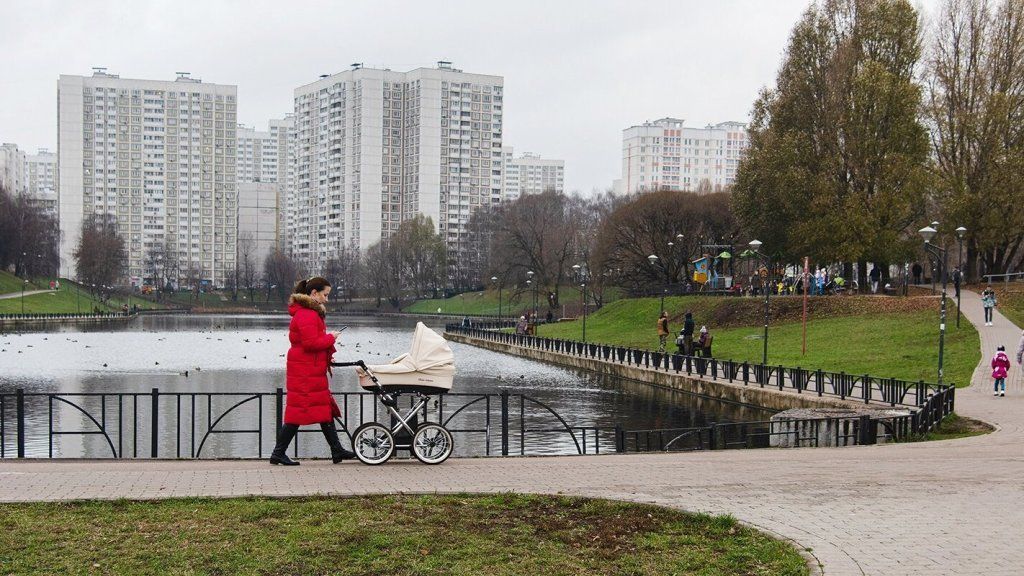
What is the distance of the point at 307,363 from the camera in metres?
11.0

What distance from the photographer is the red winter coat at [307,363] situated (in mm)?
10914

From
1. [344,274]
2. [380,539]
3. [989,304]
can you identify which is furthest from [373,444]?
[344,274]

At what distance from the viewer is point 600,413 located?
89.1 ft

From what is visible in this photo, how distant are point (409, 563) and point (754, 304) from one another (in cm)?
4696

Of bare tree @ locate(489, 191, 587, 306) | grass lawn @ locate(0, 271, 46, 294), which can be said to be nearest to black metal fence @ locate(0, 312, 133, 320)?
grass lawn @ locate(0, 271, 46, 294)

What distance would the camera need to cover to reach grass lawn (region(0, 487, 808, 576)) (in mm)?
6906

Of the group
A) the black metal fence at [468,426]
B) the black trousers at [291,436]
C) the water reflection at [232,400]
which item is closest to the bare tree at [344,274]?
the water reflection at [232,400]

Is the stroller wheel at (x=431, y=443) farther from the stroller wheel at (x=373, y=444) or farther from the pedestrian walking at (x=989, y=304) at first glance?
the pedestrian walking at (x=989, y=304)

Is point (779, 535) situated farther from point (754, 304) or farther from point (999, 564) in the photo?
point (754, 304)

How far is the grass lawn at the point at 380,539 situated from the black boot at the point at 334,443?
233 cm

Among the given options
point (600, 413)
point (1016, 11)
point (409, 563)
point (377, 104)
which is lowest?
point (600, 413)

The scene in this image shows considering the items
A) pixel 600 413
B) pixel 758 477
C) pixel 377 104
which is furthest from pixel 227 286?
pixel 758 477

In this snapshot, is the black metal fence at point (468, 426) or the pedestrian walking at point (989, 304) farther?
the pedestrian walking at point (989, 304)

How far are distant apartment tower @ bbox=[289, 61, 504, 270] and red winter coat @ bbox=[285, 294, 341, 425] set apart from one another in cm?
13632
